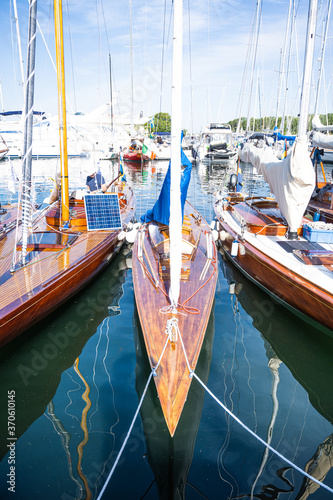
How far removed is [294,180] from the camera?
7156mm

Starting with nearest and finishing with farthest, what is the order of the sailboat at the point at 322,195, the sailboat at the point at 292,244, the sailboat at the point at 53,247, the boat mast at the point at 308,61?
the sailboat at the point at 53,247, the sailboat at the point at 292,244, the boat mast at the point at 308,61, the sailboat at the point at 322,195

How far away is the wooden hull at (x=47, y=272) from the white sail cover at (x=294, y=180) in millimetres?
4167

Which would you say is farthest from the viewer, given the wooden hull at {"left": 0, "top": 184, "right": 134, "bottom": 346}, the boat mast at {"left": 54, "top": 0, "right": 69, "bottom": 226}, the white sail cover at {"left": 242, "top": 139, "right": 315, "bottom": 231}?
the boat mast at {"left": 54, "top": 0, "right": 69, "bottom": 226}

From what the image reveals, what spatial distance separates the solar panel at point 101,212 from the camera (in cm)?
895

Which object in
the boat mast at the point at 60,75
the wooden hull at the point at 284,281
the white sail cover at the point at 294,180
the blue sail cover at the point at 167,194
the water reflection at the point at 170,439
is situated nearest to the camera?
the water reflection at the point at 170,439

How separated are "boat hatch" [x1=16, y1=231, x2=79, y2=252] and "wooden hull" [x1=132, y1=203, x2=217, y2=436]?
1.69m

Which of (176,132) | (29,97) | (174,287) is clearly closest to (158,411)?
(174,287)

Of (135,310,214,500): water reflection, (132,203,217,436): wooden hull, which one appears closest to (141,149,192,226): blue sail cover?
(132,203,217,436): wooden hull

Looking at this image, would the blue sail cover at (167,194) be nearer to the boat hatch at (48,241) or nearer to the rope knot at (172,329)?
the boat hatch at (48,241)

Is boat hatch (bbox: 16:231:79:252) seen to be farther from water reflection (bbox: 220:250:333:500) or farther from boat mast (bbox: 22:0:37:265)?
water reflection (bbox: 220:250:333:500)

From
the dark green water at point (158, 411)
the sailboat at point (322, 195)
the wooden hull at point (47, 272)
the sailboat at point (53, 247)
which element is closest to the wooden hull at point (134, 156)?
the sailboat at point (322, 195)

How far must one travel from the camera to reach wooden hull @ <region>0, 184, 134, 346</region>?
5348 millimetres

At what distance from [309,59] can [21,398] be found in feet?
25.6

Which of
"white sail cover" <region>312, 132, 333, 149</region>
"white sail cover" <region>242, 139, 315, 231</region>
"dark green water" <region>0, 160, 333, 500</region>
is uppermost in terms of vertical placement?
"white sail cover" <region>312, 132, 333, 149</region>
